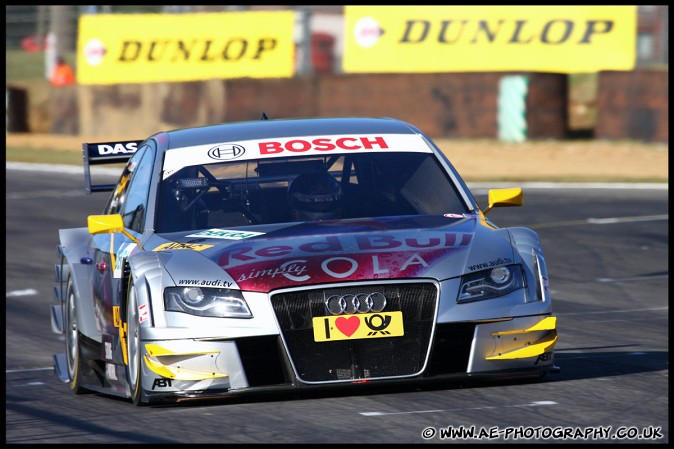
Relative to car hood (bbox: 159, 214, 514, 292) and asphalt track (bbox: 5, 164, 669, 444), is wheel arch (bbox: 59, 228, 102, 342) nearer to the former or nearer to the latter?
asphalt track (bbox: 5, 164, 669, 444)

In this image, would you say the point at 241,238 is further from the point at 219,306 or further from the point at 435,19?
the point at 435,19

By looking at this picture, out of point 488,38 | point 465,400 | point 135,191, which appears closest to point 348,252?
point 465,400

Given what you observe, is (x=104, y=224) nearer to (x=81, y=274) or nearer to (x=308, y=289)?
(x=81, y=274)

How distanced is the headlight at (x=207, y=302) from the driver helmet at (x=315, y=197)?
109cm

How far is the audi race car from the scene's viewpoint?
653cm

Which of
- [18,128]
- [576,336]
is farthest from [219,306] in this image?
[18,128]

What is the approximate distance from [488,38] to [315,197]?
20.4 m

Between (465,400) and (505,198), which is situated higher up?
(505,198)

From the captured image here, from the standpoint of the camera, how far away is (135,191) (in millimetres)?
8141

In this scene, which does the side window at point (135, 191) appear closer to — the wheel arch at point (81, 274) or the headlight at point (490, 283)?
the wheel arch at point (81, 274)

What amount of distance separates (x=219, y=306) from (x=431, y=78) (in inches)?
800

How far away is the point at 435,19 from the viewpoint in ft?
92.7

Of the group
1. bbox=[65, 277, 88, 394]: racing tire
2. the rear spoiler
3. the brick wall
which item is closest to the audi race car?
bbox=[65, 277, 88, 394]: racing tire

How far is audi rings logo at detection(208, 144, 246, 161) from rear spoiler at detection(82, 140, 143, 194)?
4.81ft
